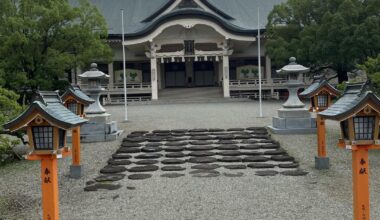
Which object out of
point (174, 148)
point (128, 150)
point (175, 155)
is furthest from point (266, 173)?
point (128, 150)

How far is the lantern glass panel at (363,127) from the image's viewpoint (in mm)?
5199

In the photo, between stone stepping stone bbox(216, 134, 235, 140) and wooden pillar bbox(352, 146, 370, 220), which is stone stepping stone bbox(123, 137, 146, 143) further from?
wooden pillar bbox(352, 146, 370, 220)

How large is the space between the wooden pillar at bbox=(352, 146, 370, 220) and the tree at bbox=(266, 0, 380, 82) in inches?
723

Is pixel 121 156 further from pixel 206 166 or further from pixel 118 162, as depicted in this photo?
pixel 206 166

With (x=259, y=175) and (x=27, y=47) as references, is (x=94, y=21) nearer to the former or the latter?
(x=27, y=47)

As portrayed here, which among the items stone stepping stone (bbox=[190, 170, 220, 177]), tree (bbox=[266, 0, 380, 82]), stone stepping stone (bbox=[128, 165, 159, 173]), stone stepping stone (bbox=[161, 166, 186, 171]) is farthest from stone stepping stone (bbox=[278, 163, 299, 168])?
tree (bbox=[266, 0, 380, 82])

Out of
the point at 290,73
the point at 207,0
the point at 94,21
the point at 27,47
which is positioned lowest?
the point at 290,73

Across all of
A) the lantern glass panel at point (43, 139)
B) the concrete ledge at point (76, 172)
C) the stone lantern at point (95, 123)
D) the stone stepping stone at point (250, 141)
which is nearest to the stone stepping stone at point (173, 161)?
the concrete ledge at point (76, 172)

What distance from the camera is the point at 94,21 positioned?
23391mm

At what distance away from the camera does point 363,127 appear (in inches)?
205

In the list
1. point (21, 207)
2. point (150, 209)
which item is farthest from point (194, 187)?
point (21, 207)

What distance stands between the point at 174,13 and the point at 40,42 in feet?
34.0

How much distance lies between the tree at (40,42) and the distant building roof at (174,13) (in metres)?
7.16

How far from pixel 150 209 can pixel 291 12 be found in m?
22.5
